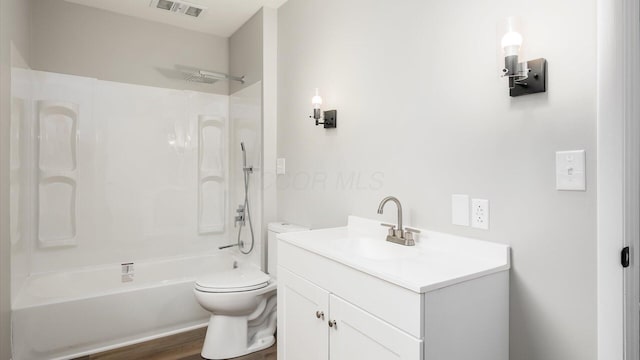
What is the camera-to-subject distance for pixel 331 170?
2.22 metres

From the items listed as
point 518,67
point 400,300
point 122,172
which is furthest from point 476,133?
point 122,172

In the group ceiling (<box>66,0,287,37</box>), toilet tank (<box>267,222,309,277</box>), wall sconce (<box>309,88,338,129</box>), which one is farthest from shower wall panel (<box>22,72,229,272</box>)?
wall sconce (<box>309,88,338,129</box>)

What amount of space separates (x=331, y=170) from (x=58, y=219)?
2.23m

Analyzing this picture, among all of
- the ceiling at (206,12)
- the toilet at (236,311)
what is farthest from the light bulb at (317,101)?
the ceiling at (206,12)

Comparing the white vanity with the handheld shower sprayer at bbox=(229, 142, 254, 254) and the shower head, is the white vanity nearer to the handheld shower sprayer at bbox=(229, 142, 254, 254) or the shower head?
the handheld shower sprayer at bbox=(229, 142, 254, 254)

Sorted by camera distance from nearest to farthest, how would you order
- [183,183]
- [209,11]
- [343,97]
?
[343,97], [209,11], [183,183]

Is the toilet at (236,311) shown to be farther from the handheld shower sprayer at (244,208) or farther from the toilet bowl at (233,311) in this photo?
the handheld shower sprayer at (244,208)

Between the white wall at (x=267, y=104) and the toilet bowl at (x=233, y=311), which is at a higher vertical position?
the white wall at (x=267, y=104)

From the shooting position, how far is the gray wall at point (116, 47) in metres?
2.68

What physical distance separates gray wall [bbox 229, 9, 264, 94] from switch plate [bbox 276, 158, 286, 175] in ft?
2.31

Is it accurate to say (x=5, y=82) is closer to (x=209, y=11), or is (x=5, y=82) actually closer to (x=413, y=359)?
(x=209, y=11)

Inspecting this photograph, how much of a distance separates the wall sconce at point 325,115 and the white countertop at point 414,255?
66cm

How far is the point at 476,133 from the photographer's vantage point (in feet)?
Answer: 4.49

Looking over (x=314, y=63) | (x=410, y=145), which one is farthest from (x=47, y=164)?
(x=410, y=145)
